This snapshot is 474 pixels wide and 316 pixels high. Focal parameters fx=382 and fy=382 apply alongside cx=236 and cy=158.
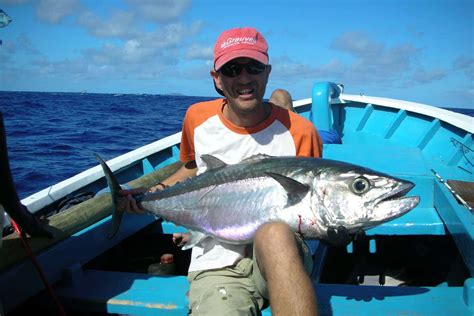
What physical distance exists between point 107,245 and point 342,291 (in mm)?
1667

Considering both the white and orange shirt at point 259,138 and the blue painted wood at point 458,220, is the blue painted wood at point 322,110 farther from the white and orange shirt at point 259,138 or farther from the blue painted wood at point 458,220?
the white and orange shirt at point 259,138

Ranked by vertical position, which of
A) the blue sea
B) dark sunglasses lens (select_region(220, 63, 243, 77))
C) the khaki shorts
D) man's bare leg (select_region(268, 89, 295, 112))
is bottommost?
the blue sea

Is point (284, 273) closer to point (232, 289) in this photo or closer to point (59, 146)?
point (232, 289)

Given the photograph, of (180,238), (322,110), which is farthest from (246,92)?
(322,110)

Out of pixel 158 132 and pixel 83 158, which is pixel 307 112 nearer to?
pixel 83 158

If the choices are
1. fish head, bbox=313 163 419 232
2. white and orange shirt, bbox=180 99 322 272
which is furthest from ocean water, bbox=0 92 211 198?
fish head, bbox=313 163 419 232

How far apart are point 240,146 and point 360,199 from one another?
0.92 m

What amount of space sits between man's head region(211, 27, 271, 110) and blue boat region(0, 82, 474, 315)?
1139 millimetres

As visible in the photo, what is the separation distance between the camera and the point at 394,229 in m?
2.87

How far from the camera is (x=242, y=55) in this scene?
7.55 ft

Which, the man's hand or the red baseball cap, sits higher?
the red baseball cap

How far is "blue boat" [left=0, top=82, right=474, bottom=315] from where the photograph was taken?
6.77ft

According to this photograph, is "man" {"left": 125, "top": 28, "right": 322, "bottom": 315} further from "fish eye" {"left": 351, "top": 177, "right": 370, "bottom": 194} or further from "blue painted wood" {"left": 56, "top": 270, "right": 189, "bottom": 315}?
"fish eye" {"left": 351, "top": 177, "right": 370, "bottom": 194}

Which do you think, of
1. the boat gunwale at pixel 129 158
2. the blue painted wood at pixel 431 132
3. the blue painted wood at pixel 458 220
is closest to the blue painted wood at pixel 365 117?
the boat gunwale at pixel 129 158
